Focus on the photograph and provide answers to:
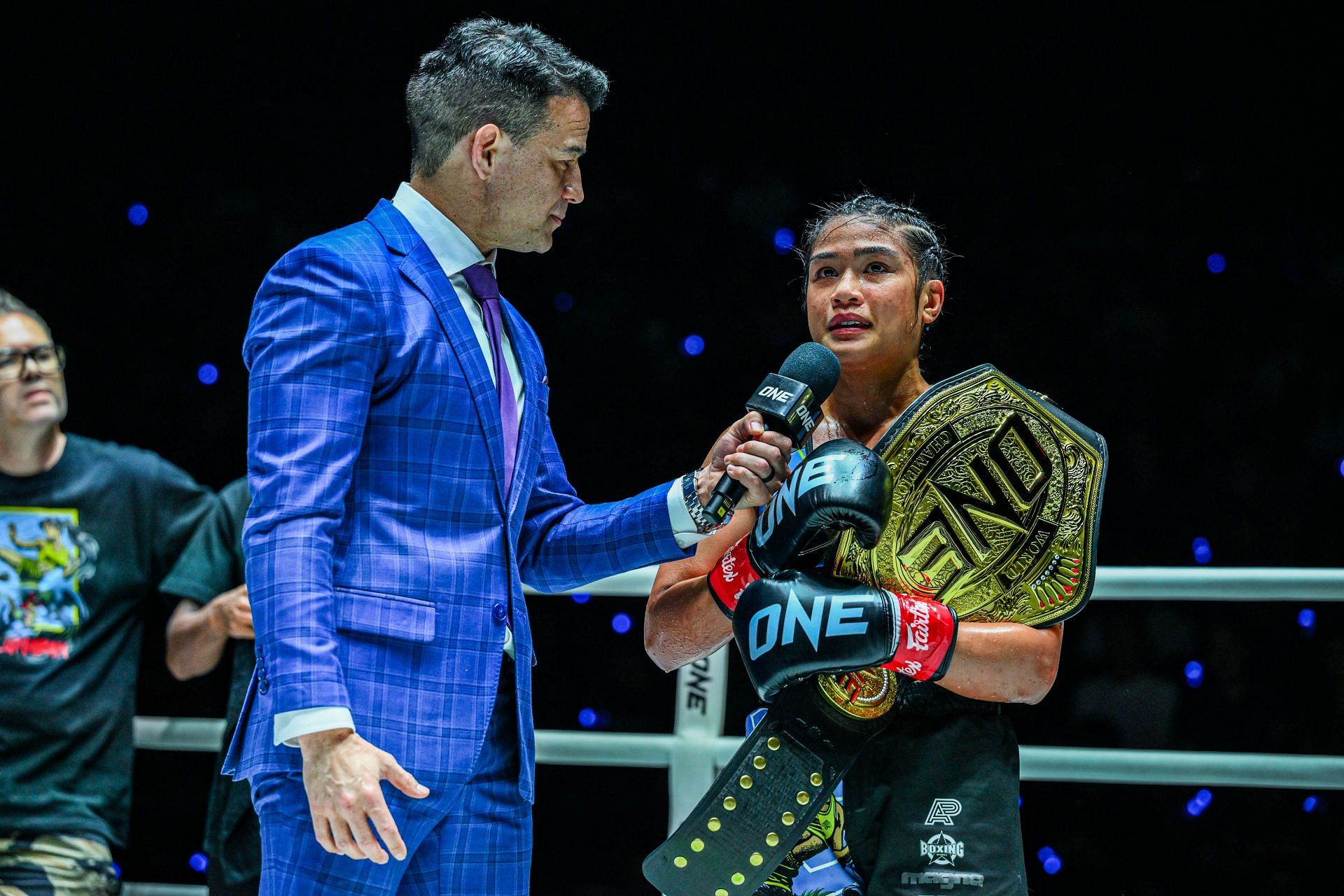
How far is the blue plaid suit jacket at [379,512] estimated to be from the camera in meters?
1.35

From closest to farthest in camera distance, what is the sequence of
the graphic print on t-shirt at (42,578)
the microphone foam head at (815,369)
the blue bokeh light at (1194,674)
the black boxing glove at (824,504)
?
the black boxing glove at (824,504) < the microphone foam head at (815,369) < the graphic print on t-shirt at (42,578) < the blue bokeh light at (1194,674)

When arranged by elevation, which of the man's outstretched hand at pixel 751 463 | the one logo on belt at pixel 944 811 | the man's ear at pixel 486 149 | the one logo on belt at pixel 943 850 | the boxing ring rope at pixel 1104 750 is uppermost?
the man's ear at pixel 486 149

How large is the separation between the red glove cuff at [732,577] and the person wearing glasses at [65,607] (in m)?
1.52

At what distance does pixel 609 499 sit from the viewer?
3.45 meters

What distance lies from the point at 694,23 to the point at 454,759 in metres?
2.43

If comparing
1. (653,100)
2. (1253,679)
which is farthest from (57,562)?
(1253,679)

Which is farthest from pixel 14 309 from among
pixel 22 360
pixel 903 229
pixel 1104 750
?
pixel 1104 750

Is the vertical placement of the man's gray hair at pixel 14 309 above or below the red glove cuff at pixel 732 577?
above

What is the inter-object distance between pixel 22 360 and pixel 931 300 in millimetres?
1955

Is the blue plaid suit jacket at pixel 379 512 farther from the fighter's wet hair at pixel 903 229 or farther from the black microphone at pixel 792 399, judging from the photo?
the fighter's wet hair at pixel 903 229

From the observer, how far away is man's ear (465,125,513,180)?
1598 mm

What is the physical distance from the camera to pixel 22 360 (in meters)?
2.80

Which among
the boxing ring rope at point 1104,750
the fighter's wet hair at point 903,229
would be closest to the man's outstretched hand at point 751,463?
the fighter's wet hair at point 903,229

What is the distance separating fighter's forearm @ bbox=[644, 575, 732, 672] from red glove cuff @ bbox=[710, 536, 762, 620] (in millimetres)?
21
